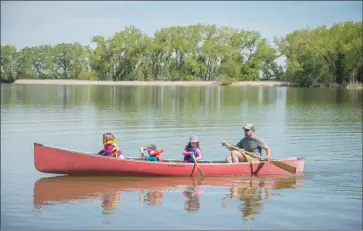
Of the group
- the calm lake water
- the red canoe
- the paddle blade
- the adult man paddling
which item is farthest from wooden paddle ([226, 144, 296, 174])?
the red canoe

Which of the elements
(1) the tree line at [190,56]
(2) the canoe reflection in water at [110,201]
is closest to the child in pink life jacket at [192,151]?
(2) the canoe reflection in water at [110,201]

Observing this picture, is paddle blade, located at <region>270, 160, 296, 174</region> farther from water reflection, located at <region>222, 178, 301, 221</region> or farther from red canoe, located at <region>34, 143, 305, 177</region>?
red canoe, located at <region>34, 143, 305, 177</region>

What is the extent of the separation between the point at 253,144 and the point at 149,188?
311 cm

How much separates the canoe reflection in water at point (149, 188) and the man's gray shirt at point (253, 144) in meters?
0.80

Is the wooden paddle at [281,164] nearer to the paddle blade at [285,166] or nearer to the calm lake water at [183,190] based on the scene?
the paddle blade at [285,166]

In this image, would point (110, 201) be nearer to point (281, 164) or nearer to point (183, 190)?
point (183, 190)

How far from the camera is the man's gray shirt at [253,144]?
543 inches

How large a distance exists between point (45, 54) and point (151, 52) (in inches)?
1114

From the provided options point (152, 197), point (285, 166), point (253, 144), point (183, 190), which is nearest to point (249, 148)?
point (253, 144)

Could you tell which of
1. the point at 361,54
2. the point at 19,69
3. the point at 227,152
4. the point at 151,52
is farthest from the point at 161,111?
the point at 19,69

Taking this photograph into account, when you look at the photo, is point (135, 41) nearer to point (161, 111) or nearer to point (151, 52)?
point (151, 52)

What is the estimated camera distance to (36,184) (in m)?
12.6

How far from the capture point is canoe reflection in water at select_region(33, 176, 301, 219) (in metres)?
10.8

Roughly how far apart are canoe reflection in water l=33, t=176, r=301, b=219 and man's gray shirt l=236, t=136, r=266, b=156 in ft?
2.63
